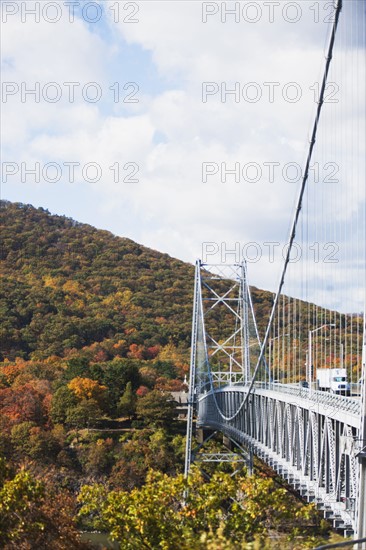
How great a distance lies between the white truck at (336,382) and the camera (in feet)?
104

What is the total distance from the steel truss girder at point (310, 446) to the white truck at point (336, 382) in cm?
168

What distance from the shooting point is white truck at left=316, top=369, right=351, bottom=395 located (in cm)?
3155

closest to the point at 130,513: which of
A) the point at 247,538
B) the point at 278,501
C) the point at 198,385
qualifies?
the point at 247,538

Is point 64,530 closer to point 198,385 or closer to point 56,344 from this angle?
point 198,385

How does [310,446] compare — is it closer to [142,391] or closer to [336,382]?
[336,382]

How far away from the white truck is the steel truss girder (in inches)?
66.2

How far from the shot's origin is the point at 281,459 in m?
29.6

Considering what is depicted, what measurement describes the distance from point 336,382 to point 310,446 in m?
5.43

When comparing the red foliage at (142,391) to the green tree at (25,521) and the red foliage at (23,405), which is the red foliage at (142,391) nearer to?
the red foliage at (23,405)

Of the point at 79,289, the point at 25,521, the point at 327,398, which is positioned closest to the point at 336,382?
the point at 327,398

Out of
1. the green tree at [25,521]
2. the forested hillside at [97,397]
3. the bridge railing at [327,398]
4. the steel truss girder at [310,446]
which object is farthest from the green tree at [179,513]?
the bridge railing at [327,398]

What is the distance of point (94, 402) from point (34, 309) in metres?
31.7

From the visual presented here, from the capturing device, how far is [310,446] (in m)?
26.9

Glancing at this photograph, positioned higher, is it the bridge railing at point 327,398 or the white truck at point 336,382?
the white truck at point 336,382
